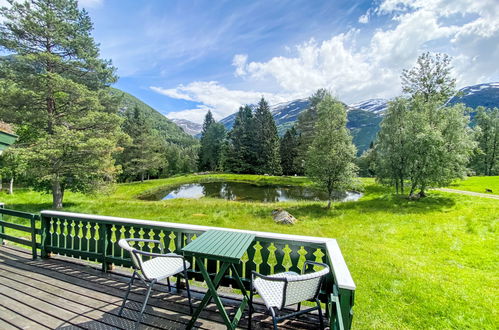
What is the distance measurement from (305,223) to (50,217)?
9693 mm

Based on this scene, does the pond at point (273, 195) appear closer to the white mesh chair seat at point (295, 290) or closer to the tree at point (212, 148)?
the white mesh chair seat at point (295, 290)

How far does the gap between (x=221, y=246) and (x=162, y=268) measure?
1.14m

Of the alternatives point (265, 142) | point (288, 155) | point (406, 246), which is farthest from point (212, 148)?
point (406, 246)

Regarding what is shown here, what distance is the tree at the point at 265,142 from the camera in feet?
126

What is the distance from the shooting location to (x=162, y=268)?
332 cm

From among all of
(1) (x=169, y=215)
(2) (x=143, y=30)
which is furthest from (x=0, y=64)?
(1) (x=169, y=215)

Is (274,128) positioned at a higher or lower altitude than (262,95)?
lower

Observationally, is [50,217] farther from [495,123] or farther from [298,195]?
[495,123]

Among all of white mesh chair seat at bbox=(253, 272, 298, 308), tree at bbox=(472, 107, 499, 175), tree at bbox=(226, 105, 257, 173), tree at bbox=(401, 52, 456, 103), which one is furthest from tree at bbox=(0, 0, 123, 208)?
tree at bbox=(472, 107, 499, 175)

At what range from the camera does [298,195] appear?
23203mm

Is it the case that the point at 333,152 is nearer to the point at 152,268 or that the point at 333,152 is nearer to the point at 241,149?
the point at 152,268

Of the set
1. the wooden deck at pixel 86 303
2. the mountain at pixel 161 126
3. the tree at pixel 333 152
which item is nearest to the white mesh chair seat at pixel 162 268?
the wooden deck at pixel 86 303

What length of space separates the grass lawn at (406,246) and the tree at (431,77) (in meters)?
10.8

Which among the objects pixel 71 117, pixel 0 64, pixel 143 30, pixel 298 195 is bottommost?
pixel 298 195
